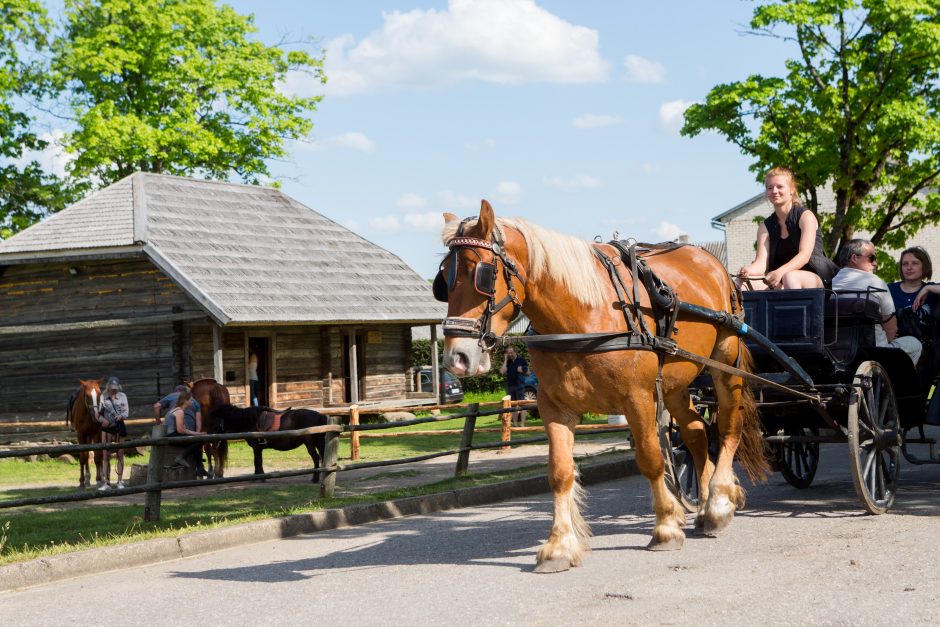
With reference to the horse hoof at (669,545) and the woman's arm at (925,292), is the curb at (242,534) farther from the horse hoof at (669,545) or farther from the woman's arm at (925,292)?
the woman's arm at (925,292)

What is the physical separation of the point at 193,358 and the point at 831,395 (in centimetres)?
2005

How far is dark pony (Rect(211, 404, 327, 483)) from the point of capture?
15.7m

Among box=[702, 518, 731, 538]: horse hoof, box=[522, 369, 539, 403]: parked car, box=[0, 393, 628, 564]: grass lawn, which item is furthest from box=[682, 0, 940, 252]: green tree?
box=[702, 518, 731, 538]: horse hoof

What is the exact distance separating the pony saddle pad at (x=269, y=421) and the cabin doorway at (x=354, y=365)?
13159 mm

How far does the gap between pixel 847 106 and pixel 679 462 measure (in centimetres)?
1965

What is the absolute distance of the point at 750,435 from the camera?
874 centimetres

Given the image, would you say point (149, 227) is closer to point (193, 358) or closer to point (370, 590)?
point (193, 358)

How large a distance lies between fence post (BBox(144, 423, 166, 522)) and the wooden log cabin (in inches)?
561

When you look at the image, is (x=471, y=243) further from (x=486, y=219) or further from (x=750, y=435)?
(x=750, y=435)

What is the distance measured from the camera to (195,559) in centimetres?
860

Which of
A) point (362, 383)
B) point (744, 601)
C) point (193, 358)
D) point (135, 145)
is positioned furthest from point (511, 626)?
point (135, 145)

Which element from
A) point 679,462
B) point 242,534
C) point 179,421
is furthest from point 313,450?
point 679,462

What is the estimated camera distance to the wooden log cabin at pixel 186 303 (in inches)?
1027

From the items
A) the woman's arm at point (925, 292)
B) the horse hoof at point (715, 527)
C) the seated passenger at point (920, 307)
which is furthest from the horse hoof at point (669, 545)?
the woman's arm at point (925, 292)
